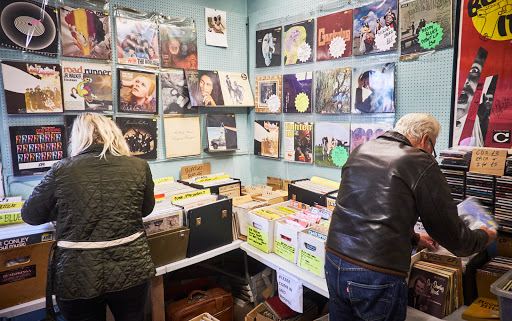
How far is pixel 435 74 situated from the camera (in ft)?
7.79

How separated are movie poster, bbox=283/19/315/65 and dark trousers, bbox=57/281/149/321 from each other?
2432mm

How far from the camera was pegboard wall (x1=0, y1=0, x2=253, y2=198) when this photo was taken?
253 centimetres

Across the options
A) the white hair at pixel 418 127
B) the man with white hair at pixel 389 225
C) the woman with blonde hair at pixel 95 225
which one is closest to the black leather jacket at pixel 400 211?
the man with white hair at pixel 389 225

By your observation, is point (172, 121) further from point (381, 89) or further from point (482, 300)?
point (482, 300)

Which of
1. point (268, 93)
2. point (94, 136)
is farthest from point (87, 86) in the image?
point (268, 93)

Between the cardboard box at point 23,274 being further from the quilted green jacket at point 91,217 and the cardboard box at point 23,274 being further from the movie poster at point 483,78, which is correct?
the movie poster at point 483,78

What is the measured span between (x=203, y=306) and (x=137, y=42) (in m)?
2.35

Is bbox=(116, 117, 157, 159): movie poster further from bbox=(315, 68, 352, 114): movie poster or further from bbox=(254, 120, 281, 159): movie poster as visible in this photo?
bbox=(315, 68, 352, 114): movie poster

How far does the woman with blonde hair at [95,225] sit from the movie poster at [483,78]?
208 centimetres

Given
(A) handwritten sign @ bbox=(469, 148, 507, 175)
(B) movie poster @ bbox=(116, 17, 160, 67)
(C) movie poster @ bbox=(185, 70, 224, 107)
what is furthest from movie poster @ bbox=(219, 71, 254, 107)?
(A) handwritten sign @ bbox=(469, 148, 507, 175)

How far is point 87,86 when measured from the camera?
2.79 m

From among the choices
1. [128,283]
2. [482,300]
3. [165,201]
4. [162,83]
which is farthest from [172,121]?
[482,300]

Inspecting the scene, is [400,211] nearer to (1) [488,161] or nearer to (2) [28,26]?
(1) [488,161]

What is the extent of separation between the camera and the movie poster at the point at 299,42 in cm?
317
